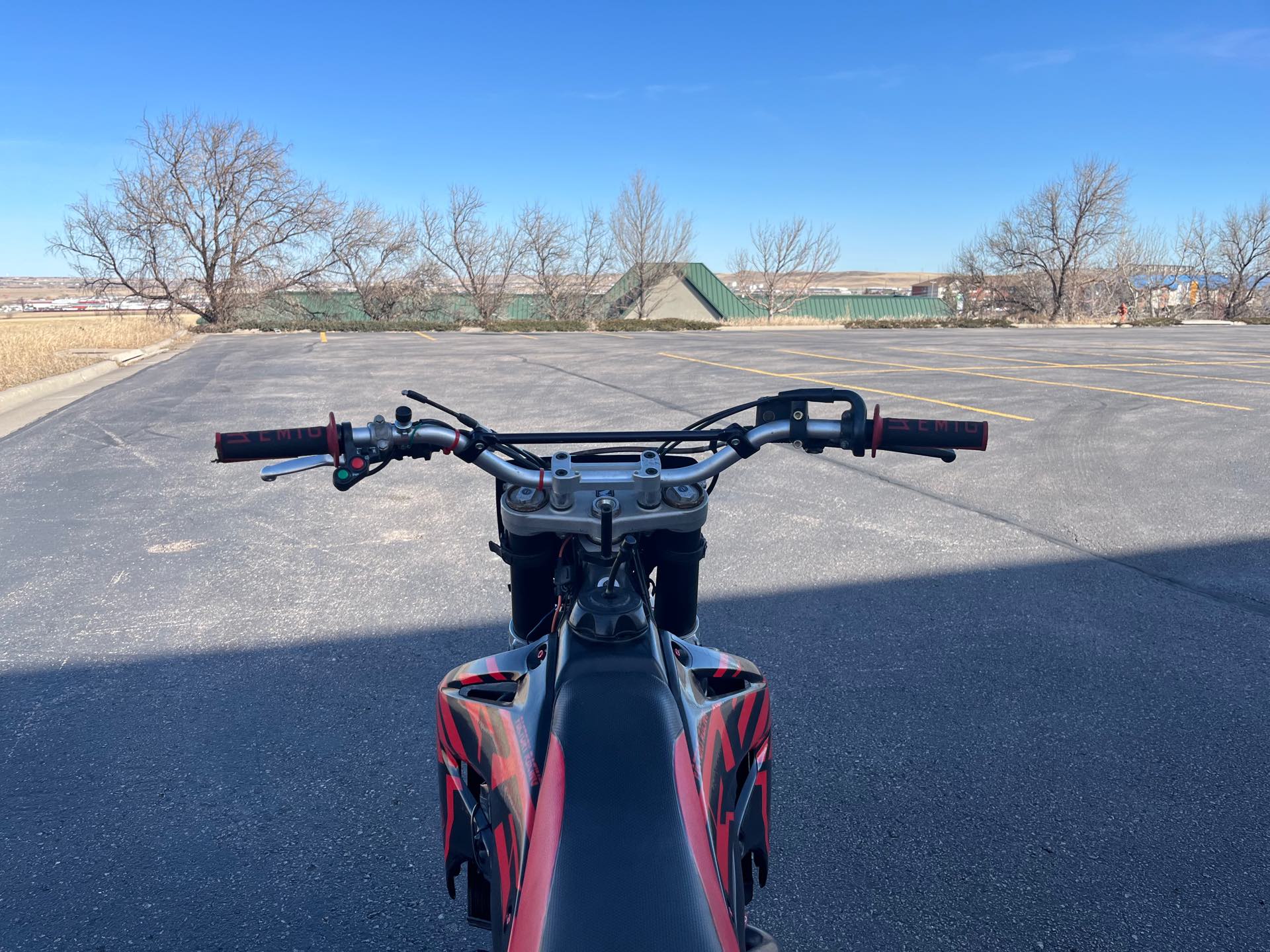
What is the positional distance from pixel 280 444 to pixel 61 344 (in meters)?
27.1

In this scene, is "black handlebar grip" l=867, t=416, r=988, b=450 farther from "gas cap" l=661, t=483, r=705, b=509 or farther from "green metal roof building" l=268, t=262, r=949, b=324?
"green metal roof building" l=268, t=262, r=949, b=324

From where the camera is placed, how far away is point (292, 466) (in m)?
1.87

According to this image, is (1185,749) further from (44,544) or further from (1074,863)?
(44,544)

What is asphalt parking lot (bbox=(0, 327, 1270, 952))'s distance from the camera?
8.18 ft

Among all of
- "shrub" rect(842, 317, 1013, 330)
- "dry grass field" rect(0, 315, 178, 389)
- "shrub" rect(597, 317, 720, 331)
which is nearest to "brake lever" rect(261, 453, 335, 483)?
"dry grass field" rect(0, 315, 178, 389)

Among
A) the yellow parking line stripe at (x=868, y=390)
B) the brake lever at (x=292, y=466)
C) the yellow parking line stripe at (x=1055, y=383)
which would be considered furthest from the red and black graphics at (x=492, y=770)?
the yellow parking line stripe at (x=1055, y=383)

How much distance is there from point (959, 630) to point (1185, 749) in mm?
1172

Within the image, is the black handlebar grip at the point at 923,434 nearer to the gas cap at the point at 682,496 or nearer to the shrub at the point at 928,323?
the gas cap at the point at 682,496

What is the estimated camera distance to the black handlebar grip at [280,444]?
188cm

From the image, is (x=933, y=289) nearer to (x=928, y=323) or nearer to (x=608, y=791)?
(x=928, y=323)

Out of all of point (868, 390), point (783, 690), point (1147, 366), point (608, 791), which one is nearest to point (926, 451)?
point (608, 791)

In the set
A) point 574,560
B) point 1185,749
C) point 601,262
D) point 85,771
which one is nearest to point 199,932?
point 85,771

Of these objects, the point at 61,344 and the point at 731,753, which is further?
the point at 61,344

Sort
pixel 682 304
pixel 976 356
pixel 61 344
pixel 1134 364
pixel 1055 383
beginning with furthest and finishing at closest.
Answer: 1. pixel 682 304
2. pixel 61 344
3. pixel 976 356
4. pixel 1134 364
5. pixel 1055 383
